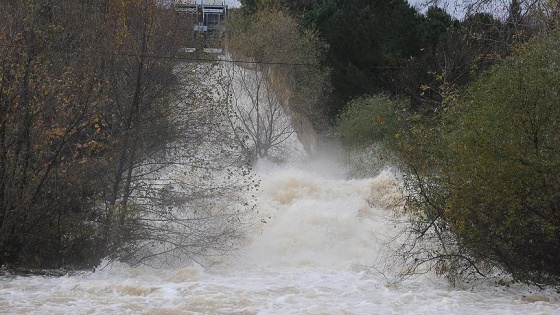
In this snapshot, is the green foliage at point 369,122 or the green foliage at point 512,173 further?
the green foliage at point 369,122

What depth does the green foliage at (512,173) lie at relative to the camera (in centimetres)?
1277

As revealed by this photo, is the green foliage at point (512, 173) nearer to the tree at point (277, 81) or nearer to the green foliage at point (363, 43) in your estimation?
the tree at point (277, 81)

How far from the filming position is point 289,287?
14.3 meters

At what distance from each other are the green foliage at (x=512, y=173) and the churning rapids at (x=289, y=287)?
0.70 metres

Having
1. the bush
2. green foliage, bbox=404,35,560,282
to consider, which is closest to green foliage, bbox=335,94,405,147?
the bush

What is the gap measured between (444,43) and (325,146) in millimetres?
6790

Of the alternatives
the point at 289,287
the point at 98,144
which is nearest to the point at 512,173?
the point at 289,287

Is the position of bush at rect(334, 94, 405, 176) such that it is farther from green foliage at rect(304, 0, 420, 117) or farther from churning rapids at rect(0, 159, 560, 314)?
churning rapids at rect(0, 159, 560, 314)

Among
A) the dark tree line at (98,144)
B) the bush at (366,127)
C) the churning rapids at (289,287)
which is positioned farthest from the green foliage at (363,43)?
the dark tree line at (98,144)

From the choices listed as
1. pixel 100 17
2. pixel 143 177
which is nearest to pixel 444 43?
pixel 100 17

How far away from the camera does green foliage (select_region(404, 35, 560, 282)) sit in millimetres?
12773

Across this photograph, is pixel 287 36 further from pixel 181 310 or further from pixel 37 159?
pixel 181 310

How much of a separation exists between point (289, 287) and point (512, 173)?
445 cm

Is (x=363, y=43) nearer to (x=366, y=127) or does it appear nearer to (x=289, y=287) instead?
(x=366, y=127)
